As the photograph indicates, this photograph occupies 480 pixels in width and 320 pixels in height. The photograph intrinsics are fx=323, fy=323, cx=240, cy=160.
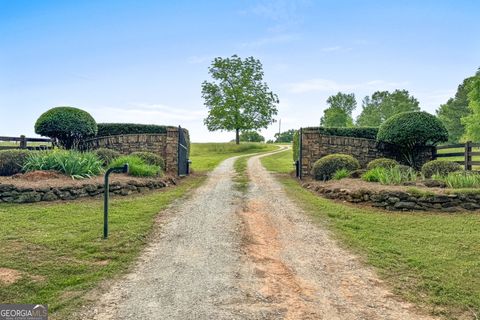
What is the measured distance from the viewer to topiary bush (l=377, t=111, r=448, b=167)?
1249 centimetres

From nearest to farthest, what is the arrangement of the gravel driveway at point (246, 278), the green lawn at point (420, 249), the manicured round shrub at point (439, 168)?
the gravel driveway at point (246, 278) < the green lawn at point (420, 249) < the manicured round shrub at point (439, 168)

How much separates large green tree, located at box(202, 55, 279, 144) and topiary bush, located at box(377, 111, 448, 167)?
22650 millimetres

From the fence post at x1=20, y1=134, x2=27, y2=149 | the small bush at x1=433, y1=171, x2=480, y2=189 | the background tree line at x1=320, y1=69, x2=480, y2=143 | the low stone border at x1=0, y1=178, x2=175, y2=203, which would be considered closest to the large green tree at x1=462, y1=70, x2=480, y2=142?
the background tree line at x1=320, y1=69, x2=480, y2=143

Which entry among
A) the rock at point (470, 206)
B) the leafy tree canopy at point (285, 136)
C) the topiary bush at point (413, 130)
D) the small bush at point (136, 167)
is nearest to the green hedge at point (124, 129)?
the small bush at point (136, 167)

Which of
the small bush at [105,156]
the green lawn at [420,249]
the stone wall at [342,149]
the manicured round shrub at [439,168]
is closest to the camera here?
the green lawn at [420,249]

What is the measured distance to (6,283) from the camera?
12.6ft

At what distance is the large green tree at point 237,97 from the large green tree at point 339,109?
12.9m

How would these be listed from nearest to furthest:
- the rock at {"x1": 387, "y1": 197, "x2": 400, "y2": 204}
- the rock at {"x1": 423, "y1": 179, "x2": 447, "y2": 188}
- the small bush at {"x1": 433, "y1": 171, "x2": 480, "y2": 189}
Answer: the rock at {"x1": 387, "y1": 197, "x2": 400, "y2": 204} → the small bush at {"x1": 433, "y1": 171, "x2": 480, "y2": 189} → the rock at {"x1": 423, "y1": 179, "x2": 447, "y2": 188}

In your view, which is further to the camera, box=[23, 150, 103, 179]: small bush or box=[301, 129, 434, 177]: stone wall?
box=[301, 129, 434, 177]: stone wall

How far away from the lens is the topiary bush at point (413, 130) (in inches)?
492

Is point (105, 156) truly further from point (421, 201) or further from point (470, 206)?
point (470, 206)

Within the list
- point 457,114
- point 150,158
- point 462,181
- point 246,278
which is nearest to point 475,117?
point 457,114

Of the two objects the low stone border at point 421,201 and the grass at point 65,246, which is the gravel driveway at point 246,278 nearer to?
the grass at point 65,246

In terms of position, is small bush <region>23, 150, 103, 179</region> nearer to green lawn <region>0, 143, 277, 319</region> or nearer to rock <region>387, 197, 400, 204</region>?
green lawn <region>0, 143, 277, 319</region>
